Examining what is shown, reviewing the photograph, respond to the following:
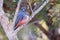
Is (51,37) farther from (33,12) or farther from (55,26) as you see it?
(33,12)

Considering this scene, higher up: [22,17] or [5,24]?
[22,17]

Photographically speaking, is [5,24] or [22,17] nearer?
[5,24]

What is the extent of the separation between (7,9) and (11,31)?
35 centimetres

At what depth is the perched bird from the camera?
240cm

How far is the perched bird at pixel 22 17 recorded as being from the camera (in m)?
2.40

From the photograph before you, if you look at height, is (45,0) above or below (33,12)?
above

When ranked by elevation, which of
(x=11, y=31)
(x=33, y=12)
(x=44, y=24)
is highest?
(x=44, y=24)

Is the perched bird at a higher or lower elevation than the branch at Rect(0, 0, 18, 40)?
higher

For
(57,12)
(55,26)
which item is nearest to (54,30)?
(55,26)

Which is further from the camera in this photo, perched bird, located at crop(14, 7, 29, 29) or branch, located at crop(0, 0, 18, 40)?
perched bird, located at crop(14, 7, 29, 29)

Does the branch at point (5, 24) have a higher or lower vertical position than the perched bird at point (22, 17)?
lower

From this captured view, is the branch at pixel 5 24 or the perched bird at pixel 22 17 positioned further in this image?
the perched bird at pixel 22 17

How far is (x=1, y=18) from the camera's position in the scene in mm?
2164

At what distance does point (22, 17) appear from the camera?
8.12 feet
